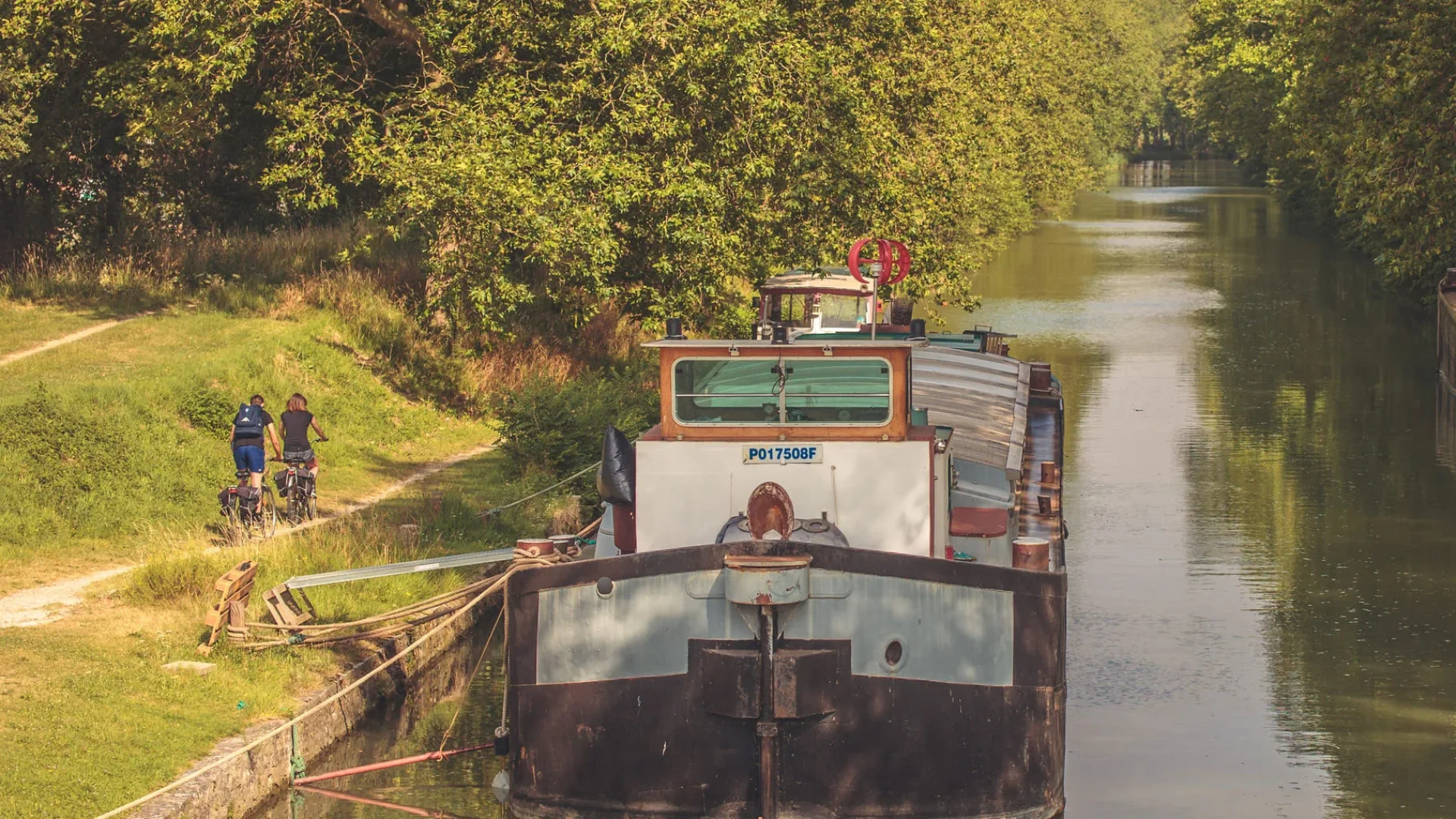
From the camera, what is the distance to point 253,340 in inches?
1155

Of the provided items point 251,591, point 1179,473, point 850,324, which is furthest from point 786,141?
point 251,591

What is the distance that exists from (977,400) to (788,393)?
7.73 m

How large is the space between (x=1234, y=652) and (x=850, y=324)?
32.5ft

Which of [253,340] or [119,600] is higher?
[253,340]

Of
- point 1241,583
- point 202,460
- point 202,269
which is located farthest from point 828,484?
point 202,269

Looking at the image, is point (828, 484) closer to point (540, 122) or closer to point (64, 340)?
point (540, 122)

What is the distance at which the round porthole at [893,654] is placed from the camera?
12.4 m

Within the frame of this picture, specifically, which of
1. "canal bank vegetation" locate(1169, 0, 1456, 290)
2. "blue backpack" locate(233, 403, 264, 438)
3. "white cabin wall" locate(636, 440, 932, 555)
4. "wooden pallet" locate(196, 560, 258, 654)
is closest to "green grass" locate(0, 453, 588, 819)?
"wooden pallet" locate(196, 560, 258, 654)

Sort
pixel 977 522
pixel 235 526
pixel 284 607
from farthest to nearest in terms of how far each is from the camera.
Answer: pixel 235 526 → pixel 284 607 → pixel 977 522

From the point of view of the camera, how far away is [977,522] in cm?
1462

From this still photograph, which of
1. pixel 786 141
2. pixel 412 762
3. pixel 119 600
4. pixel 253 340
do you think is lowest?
pixel 412 762

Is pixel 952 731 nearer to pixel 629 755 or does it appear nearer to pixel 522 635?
pixel 629 755

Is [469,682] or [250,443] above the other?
[250,443]

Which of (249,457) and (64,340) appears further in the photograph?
(64,340)
